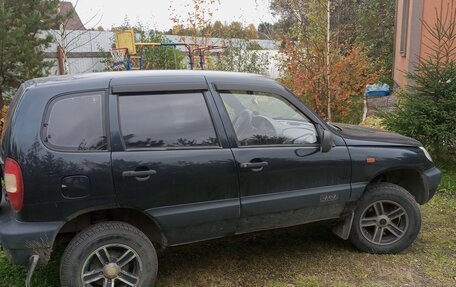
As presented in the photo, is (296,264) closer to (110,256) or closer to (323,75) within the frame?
(110,256)

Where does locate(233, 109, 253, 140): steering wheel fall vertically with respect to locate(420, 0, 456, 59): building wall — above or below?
below

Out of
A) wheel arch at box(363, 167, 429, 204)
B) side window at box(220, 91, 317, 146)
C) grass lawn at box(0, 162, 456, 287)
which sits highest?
side window at box(220, 91, 317, 146)

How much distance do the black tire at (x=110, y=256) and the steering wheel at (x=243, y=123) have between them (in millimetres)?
1111

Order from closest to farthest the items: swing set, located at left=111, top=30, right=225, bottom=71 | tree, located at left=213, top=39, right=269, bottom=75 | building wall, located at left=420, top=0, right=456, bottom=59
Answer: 1. building wall, located at left=420, top=0, right=456, bottom=59
2. swing set, located at left=111, top=30, right=225, bottom=71
3. tree, located at left=213, top=39, right=269, bottom=75

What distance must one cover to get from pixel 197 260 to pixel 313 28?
6.60 meters

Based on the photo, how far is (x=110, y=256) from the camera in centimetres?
321

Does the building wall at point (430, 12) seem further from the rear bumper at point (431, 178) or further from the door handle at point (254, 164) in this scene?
the door handle at point (254, 164)

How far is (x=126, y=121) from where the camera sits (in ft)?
10.6

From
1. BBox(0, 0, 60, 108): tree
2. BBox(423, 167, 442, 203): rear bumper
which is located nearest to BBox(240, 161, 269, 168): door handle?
BBox(423, 167, 442, 203): rear bumper

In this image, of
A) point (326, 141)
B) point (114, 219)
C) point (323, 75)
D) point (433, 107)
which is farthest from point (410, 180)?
point (323, 75)

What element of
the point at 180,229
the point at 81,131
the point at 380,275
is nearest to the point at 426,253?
the point at 380,275

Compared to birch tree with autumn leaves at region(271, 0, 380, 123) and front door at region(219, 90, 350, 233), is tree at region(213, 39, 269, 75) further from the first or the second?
front door at region(219, 90, 350, 233)

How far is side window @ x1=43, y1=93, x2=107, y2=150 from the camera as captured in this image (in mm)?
3051

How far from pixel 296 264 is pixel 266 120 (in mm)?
1344
